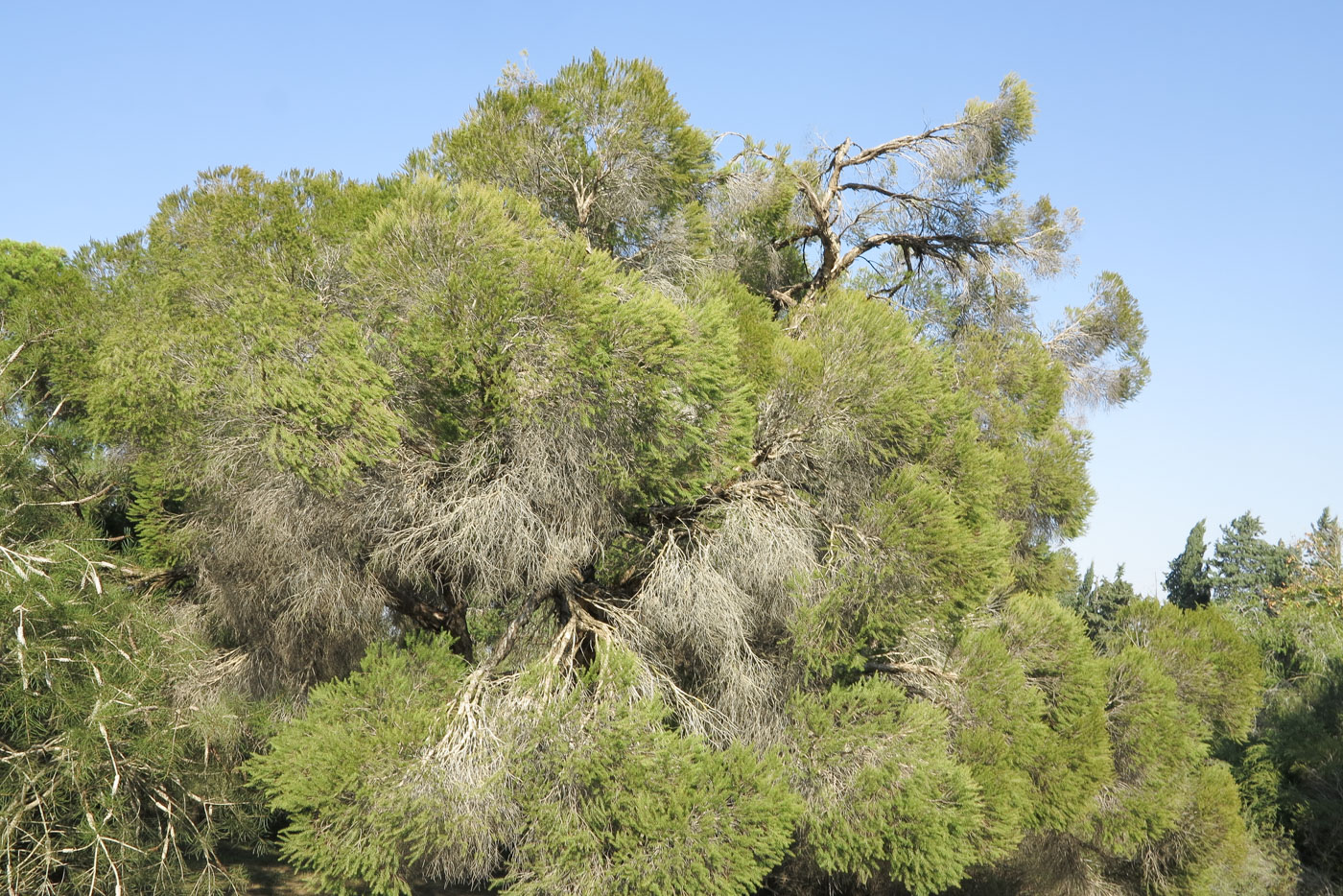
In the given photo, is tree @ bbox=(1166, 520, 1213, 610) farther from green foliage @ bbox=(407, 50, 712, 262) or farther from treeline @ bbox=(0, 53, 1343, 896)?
green foliage @ bbox=(407, 50, 712, 262)

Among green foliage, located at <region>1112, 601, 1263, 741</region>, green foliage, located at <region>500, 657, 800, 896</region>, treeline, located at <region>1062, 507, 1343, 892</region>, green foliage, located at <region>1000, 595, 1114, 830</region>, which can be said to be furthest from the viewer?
treeline, located at <region>1062, 507, 1343, 892</region>

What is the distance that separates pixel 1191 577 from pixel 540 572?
3770cm

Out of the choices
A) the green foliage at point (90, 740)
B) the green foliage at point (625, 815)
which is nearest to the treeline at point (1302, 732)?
the green foliage at point (625, 815)

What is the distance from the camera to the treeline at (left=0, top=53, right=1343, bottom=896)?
9.28 metres

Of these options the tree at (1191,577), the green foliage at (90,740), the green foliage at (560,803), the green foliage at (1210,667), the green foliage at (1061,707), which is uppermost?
the tree at (1191,577)

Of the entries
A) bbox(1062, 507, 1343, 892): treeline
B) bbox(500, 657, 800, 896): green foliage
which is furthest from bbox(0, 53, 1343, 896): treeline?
bbox(1062, 507, 1343, 892): treeline

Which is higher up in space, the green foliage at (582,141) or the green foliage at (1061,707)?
the green foliage at (582,141)

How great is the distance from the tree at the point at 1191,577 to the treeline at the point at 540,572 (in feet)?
90.0

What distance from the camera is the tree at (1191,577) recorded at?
40.3 metres

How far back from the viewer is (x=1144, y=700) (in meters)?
14.4

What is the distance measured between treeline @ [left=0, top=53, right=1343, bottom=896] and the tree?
27.4 meters

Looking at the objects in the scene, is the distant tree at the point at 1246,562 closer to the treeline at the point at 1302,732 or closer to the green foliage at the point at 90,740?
the treeline at the point at 1302,732

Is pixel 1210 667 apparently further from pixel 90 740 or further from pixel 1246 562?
pixel 1246 562

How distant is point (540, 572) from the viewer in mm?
10305
